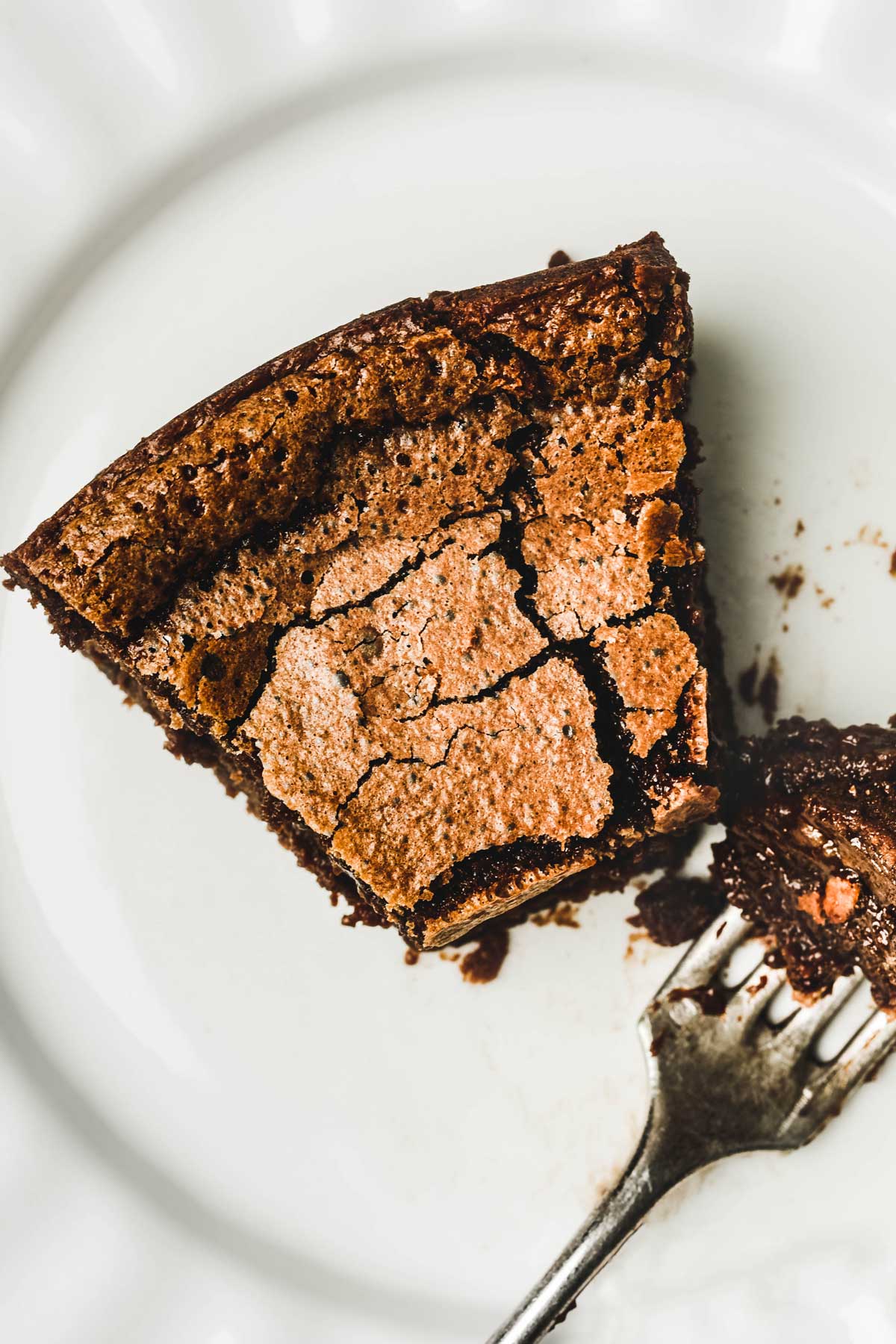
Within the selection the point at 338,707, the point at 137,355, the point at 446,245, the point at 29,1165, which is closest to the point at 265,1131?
the point at 29,1165

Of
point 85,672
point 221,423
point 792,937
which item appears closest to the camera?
point 221,423

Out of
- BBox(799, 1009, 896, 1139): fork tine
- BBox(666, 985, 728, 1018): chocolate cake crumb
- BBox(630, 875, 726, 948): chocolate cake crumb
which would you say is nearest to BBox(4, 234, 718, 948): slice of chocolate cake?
BBox(630, 875, 726, 948): chocolate cake crumb

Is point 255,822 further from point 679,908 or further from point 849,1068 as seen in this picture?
point 849,1068

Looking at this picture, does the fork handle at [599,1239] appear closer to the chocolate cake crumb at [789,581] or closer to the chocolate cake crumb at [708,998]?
the chocolate cake crumb at [708,998]

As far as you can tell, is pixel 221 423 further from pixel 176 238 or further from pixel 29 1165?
pixel 29 1165

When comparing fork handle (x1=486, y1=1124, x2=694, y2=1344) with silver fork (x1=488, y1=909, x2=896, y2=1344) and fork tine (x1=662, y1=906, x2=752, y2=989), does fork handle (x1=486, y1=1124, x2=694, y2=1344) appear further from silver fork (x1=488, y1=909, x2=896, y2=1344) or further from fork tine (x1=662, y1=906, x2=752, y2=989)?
fork tine (x1=662, y1=906, x2=752, y2=989)

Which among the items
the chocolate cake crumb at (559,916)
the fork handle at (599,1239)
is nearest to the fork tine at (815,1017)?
A: the fork handle at (599,1239)
